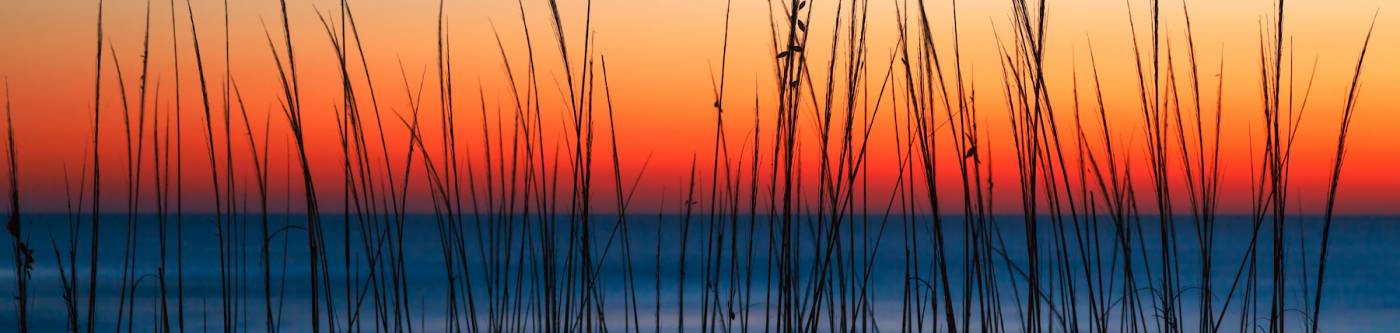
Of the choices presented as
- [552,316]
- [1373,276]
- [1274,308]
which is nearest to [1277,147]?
[1274,308]

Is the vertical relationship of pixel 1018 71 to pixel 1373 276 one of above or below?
above

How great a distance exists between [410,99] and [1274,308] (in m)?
0.97

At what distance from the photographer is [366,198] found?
4.30 ft

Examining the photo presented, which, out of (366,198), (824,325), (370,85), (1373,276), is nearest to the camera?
(370,85)

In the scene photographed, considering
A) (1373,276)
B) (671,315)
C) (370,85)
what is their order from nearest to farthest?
(370,85) < (671,315) < (1373,276)

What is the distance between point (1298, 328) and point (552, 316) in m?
6.61

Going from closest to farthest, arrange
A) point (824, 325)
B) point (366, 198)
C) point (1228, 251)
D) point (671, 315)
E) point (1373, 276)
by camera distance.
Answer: point (366, 198) → point (824, 325) → point (671, 315) → point (1373, 276) → point (1228, 251)

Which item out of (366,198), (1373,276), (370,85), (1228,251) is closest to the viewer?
(370,85)

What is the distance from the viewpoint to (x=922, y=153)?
126 centimetres

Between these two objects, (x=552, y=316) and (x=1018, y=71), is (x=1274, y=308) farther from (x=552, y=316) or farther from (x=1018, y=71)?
(x=552, y=316)

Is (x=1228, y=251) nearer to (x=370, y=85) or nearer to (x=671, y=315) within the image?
(x=671, y=315)

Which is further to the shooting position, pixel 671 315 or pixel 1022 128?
pixel 671 315

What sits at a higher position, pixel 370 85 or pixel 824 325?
pixel 370 85

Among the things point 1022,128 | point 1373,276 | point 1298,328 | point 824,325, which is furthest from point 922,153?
point 1373,276
